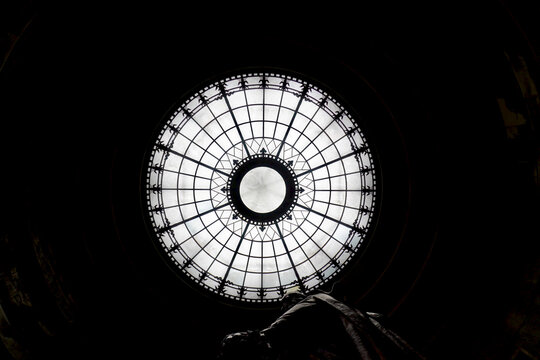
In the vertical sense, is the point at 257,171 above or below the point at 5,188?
above

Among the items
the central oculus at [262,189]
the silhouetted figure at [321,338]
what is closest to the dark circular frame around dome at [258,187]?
the central oculus at [262,189]

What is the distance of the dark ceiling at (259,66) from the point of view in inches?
241

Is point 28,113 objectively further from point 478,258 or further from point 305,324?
point 478,258

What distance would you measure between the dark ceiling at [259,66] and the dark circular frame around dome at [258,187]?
44 cm

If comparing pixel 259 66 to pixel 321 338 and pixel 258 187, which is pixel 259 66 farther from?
pixel 321 338

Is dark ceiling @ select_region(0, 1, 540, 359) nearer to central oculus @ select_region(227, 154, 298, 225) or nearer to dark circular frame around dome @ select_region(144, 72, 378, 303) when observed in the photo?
dark circular frame around dome @ select_region(144, 72, 378, 303)

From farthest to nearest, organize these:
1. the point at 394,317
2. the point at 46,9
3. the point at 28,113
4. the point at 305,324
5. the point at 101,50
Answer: the point at 394,317, the point at 101,50, the point at 28,113, the point at 46,9, the point at 305,324

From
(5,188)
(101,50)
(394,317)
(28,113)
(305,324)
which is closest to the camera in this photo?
(305,324)

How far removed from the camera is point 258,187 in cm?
900

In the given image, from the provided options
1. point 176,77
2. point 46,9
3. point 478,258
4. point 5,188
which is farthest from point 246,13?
point 478,258

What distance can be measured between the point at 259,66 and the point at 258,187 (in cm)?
332

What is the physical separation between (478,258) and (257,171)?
20.2 ft

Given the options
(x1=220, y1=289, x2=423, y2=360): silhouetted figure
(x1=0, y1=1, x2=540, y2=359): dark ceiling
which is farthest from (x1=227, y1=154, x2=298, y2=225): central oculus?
(x1=220, y1=289, x2=423, y2=360): silhouetted figure

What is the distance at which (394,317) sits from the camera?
8.30 meters
